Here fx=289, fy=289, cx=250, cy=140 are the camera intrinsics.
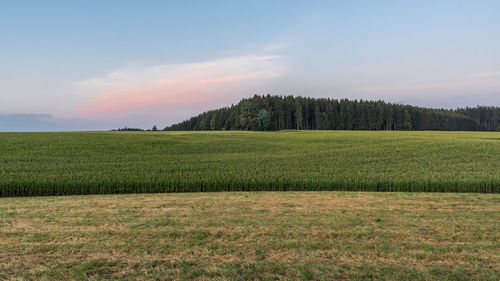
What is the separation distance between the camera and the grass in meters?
5.42

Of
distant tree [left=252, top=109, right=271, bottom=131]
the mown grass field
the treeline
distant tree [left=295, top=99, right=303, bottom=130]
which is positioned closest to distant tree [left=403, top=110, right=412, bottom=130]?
the treeline

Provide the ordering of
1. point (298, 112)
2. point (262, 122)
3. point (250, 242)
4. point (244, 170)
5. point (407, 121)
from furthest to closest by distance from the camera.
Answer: point (407, 121), point (298, 112), point (262, 122), point (244, 170), point (250, 242)

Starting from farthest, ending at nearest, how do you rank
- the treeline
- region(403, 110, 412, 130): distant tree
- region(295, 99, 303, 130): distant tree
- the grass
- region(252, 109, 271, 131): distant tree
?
1. region(403, 110, 412, 130): distant tree
2. region(295, 99, 303, 130): distant tree
3. the treeline
4. region(252, 109, 271, 131): distant tree
5. the grass

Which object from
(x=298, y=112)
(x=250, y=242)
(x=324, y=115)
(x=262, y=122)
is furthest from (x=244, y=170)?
(x=324, y=115)

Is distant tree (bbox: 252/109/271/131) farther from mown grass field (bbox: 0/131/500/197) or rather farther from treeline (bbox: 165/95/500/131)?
mown grass field (bbox: 0/131/500/197)

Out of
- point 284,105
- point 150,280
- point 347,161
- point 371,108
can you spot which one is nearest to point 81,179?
point 150,280

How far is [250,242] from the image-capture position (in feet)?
22.7

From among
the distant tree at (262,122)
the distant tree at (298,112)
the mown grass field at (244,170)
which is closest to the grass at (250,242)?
the mown grass field at (244,170)

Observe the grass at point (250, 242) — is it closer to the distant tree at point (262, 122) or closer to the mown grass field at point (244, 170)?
the mown grass field at point (244, 170)

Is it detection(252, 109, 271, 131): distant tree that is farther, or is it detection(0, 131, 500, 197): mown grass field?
detection(252, 109, 271, 131): distant tree

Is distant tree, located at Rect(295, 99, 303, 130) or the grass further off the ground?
distant tree, located at Rect(295, 99, 303, 130)

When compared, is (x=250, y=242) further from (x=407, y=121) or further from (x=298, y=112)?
(x=407, y=121)

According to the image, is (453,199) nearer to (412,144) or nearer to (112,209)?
(112,209)

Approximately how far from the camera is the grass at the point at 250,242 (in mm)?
5418
